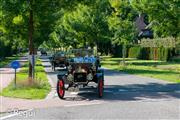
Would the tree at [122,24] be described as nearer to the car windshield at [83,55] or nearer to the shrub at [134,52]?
the shrub at [134,52]

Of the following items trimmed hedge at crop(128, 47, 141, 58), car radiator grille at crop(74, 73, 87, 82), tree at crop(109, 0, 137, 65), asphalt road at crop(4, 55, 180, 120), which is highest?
tree at crop(109, 0, 137, 65)

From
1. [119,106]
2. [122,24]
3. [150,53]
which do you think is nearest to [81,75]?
[119,106]

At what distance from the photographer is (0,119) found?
10867 millimetres

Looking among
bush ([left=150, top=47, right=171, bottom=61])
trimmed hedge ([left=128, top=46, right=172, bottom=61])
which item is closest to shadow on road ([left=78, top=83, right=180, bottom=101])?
bush ([left=150, top=47, right=171, bottom=61])

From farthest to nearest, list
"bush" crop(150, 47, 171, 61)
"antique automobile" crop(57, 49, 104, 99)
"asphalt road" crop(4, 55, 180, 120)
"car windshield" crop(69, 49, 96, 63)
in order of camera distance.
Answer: "bush" crop(150, 47, 171, 61) < "car windshield" crop(69, 49, 96, 63) < "antique automobile" crop(57, 49, 104, 99) < "asphalt road" crop(4, 55, 180, 120)

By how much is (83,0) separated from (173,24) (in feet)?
40.7

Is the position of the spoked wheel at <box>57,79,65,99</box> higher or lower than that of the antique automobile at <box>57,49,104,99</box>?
lower

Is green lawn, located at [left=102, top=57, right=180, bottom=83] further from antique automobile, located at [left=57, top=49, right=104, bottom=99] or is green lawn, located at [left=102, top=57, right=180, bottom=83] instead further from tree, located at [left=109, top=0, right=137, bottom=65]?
antique automobile, located at [left=57, top=49, right=104, bottom=99]

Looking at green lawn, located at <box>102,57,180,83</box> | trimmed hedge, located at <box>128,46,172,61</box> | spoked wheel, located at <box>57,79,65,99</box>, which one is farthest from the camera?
trimmed hedge, located at <box>128,46,172,61</box>

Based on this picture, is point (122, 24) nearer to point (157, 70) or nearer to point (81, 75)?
point (157, 70)

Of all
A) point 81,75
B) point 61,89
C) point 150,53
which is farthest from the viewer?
point 150,53

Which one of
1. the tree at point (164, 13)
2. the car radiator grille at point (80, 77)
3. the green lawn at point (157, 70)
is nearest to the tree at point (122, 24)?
the green lawn at point (157, 70)

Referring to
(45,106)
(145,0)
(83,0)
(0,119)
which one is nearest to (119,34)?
(145,0)

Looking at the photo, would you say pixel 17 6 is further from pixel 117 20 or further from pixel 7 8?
pixel 117 20
